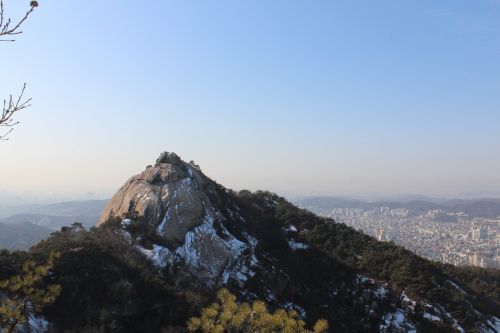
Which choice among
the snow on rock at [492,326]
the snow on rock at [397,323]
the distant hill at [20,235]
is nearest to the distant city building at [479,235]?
the distant hill at [20,235]

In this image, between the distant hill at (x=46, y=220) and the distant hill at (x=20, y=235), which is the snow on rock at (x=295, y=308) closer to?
the distant hill at (x=20, y=235)

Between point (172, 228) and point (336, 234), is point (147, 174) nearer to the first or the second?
point (172, 228)

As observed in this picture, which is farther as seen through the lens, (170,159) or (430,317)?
(170,159)

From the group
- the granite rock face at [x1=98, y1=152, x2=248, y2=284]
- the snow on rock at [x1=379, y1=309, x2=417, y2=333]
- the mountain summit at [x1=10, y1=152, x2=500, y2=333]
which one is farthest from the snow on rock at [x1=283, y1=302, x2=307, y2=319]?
the snow on rock at [x1=379, y1=309, x2=417, y2=333]

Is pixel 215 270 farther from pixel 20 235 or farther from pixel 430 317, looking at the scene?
pixel 20 235

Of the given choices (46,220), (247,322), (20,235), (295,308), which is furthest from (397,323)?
(46,220)

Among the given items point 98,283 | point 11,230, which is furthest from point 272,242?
point 11,230
